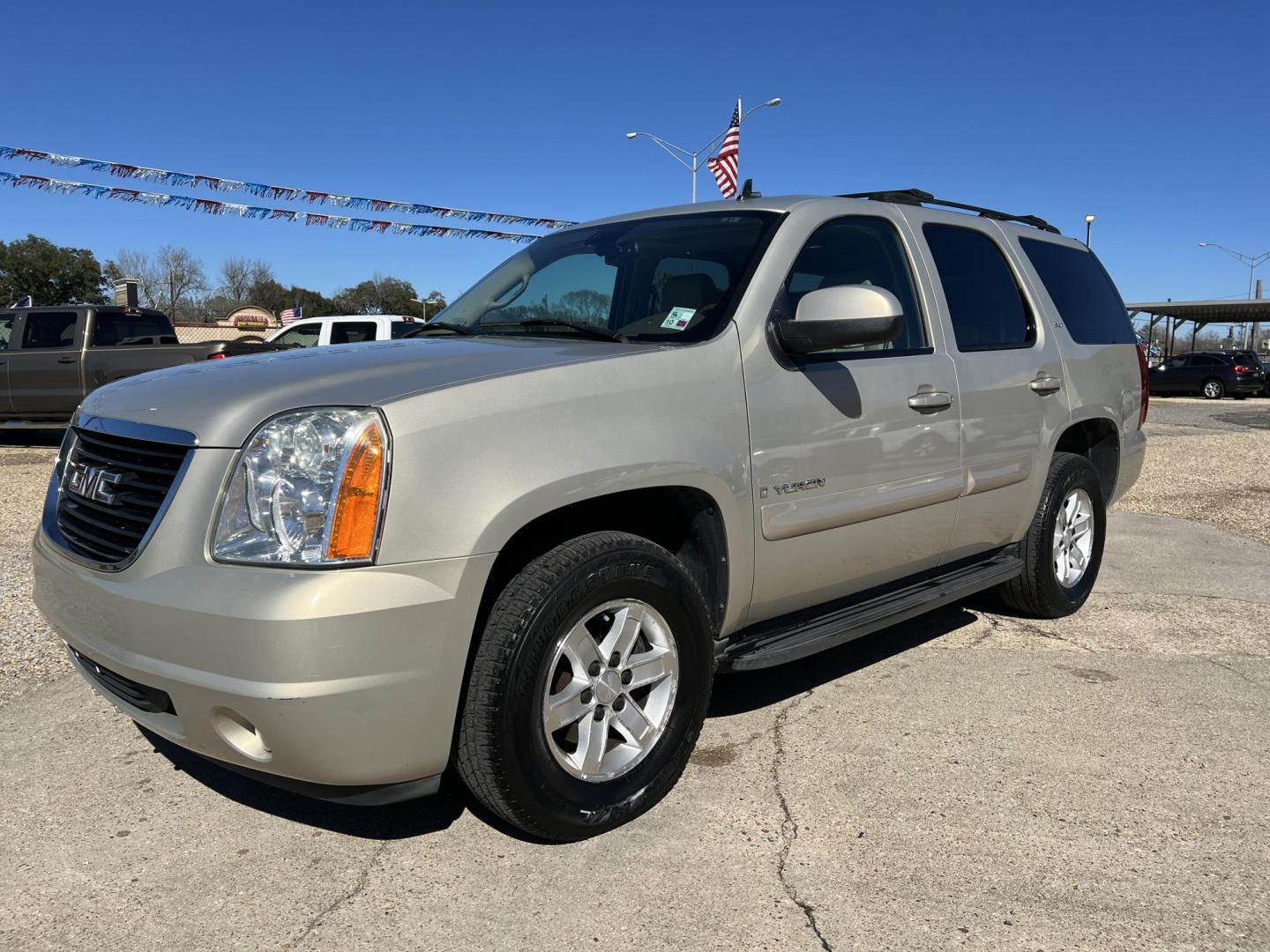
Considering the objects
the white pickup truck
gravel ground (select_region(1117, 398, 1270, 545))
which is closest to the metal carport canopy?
gravel ground (select_region(1117, 398, 1270, 545))

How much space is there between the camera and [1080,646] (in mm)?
4465

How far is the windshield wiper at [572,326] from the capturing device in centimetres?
318

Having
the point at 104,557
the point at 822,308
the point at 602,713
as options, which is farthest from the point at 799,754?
the point at 104,557

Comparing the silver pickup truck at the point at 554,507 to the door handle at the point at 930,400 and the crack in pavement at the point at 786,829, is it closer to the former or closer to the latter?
the door handle at the point at 930,400

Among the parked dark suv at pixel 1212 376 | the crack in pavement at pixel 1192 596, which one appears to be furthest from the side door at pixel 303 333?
the parked dark suv at pixel 1212 376

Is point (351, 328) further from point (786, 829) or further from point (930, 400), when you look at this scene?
point (786, 829)

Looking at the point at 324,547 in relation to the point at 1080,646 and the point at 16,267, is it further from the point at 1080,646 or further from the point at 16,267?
the point at 16,267

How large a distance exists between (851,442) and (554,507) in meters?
1.26

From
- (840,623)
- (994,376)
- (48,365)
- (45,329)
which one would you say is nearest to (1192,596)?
(994,376)

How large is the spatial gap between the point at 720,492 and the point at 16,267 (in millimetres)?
57509

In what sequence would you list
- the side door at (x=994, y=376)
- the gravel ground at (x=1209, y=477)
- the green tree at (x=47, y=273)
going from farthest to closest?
the green tree at (x=47, y=273) → the gravel ground at (x=1209, y=477) → the side door at (x=994, y=376)

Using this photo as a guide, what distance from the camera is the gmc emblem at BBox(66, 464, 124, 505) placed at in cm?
255

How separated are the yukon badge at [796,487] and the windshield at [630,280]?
20.8 inches

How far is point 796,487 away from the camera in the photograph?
312cm
